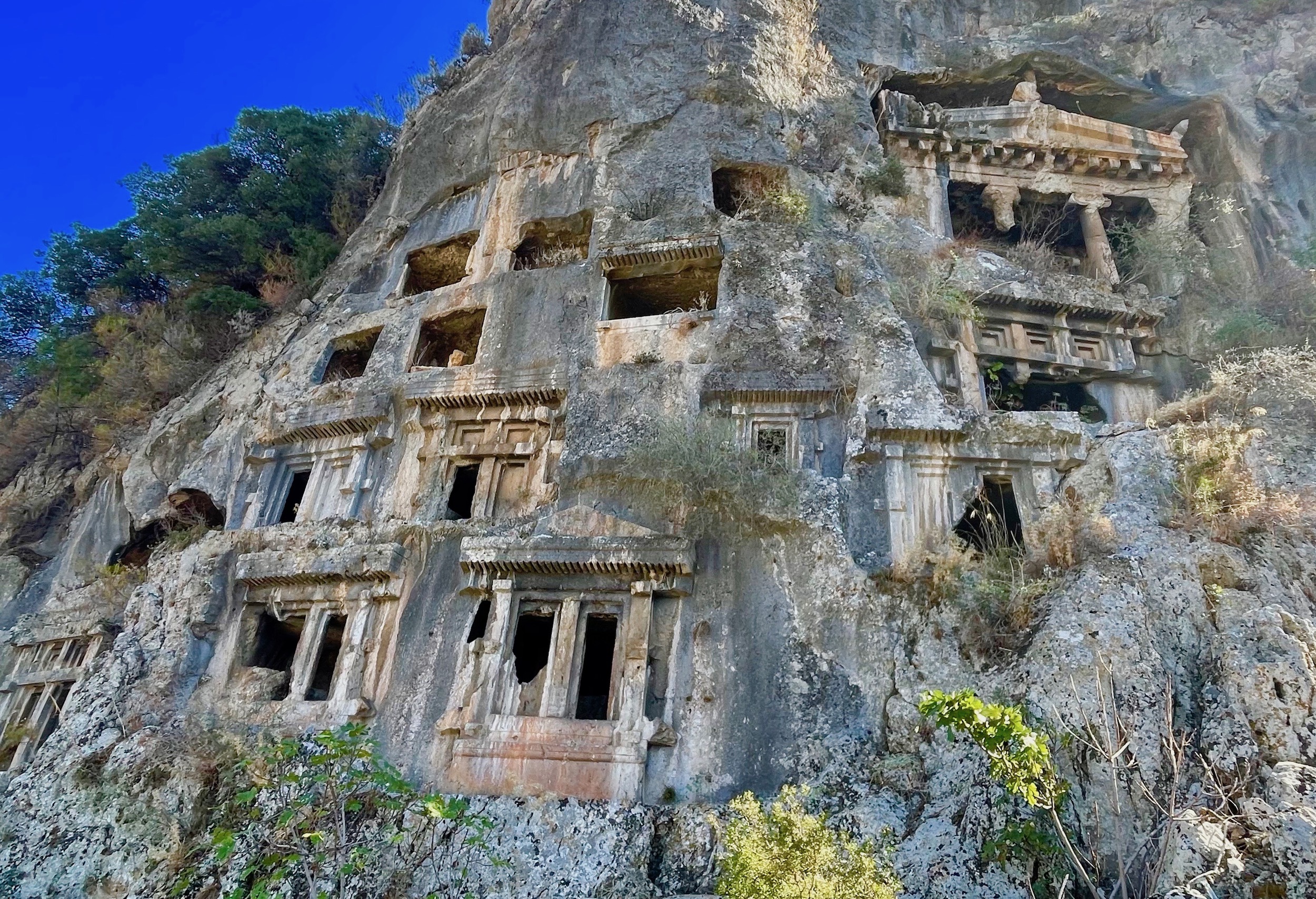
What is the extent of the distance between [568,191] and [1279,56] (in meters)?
14.7

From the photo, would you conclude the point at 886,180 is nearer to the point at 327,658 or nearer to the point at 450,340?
the point at 450,340

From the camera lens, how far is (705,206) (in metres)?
14.3

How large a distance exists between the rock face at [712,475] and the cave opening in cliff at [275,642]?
0.19 feet

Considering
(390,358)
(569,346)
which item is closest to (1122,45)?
(569,346)

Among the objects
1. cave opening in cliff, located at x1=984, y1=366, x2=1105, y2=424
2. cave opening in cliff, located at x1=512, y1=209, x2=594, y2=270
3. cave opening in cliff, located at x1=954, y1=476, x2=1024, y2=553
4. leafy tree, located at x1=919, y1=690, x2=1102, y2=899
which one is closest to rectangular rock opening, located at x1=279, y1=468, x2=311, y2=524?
→ cave opening in cliff, located at x1=512, y1=209, x2=594, y2=270

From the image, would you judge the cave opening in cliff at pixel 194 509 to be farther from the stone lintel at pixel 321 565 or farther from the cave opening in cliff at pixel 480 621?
the cave opening in cliff at pixel 480 621

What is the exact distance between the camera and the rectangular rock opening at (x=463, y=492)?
13.0 meters

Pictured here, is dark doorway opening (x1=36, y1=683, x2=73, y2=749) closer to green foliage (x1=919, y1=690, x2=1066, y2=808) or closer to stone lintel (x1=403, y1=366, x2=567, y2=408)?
stone lintel (x1=403, y1=366, x2=567, y2=408)

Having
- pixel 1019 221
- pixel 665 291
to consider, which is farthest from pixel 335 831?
pixel 1019 221

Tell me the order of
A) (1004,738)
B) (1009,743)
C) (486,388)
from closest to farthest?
1. (1004,738)
2. (1009,743)
3. (486,388)

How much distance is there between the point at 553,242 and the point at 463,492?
16.4ft

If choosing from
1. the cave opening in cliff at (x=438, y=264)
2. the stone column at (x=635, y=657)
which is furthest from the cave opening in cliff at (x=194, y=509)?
the stone column at (x=635, y=657)

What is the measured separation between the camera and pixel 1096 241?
53.2 ft

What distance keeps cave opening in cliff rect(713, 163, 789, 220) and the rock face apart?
0.35 ft
